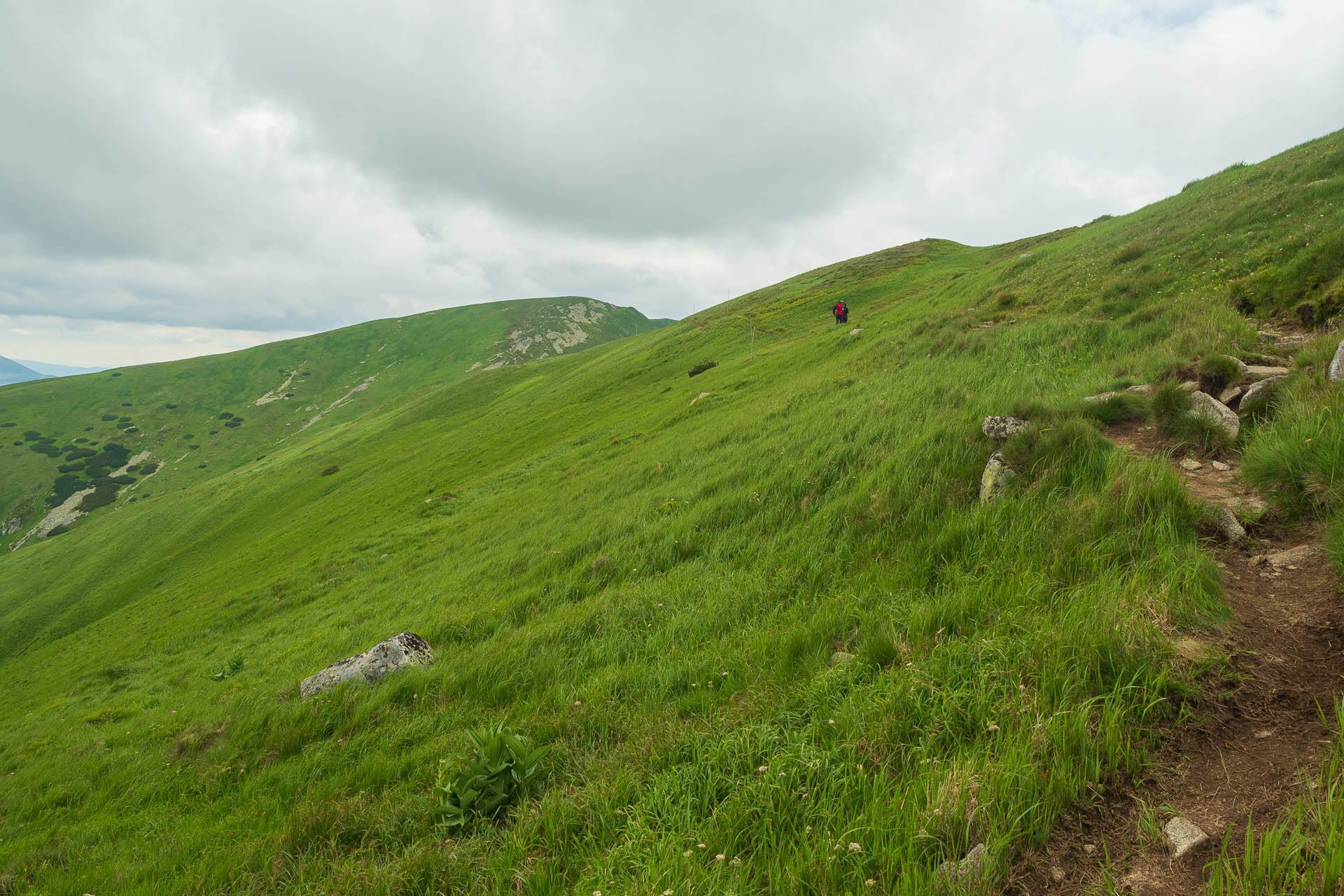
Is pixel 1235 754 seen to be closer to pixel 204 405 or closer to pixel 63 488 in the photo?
pixel 63 488

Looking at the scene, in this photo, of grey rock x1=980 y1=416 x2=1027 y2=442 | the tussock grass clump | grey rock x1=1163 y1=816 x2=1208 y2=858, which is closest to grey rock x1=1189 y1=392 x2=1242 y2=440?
the tussock grass clump

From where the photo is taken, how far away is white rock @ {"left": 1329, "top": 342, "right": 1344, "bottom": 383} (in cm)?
616

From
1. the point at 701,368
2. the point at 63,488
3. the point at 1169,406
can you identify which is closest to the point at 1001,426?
the point at 1169,406

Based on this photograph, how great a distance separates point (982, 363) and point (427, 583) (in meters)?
17.6

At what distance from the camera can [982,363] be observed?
13648 mm

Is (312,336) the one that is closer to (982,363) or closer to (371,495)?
(371,495)

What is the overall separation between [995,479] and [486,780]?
22.8 feet

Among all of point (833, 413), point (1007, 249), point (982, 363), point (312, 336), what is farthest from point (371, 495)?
point (312, 336)

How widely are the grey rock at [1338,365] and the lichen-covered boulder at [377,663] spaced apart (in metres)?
12.9

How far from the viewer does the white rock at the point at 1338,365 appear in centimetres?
616

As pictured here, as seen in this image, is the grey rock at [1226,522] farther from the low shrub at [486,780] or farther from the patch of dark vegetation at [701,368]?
the patch of dark vegetation at [701,368]

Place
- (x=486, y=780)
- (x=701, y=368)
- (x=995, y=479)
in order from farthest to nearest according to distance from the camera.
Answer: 1. (x=701, y=368)
2. (x=995, y=479)
3. (x=486, y=780)

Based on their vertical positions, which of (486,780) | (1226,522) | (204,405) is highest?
(204,405)

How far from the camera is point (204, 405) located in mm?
147750
